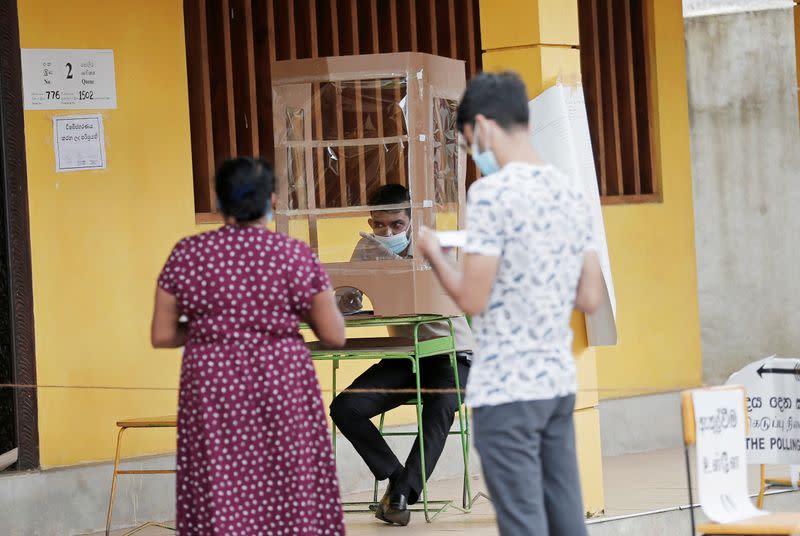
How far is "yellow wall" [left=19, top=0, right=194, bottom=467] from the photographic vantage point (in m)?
6.32

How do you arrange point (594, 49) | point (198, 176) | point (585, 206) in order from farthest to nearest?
point (594, 49) → point (198, 176) → point (585, 206)

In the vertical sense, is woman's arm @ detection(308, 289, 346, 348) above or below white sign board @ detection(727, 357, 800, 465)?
above

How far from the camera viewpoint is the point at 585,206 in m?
3.51

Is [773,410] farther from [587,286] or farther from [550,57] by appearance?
[587,286]

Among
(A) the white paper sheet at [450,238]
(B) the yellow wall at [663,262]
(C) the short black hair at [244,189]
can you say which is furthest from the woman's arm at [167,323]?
(B) the yellow wall at [663,262]

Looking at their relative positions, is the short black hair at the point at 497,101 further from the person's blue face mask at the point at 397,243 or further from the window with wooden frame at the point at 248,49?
the window with wooden frame at the point at 248,49

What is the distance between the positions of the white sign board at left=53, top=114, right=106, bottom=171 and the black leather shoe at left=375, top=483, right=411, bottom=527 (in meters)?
2.05

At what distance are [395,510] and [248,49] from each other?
2.48m

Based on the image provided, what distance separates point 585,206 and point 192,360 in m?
1.11

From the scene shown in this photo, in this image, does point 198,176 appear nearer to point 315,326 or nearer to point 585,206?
point 315,326

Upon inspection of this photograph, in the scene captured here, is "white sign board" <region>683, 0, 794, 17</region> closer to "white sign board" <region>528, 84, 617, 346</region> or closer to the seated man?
"white sign board" <region>528, 84, 617, 346</region>

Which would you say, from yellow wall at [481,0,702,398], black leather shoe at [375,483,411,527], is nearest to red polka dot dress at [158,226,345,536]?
black leather shoe at [375,483,411,527]

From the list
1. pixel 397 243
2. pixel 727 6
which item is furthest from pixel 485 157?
pixel 727 6

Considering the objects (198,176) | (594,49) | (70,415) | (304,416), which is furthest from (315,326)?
(594,49)
